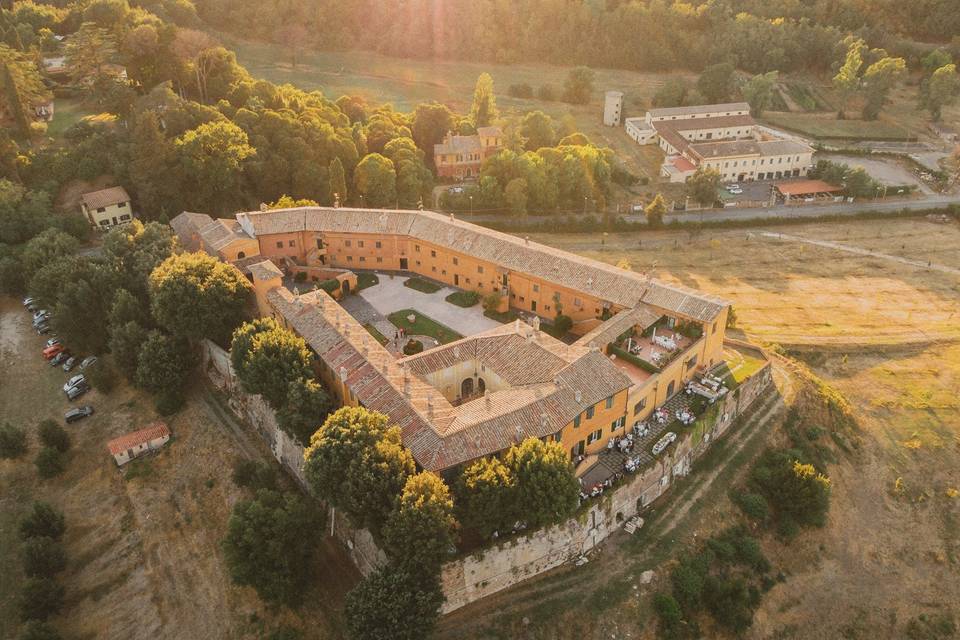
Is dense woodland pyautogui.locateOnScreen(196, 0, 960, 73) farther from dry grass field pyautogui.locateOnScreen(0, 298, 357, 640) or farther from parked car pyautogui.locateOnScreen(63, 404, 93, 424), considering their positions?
dry grass field pyautogui.locateOnScreen(0, 298, 357, 640)

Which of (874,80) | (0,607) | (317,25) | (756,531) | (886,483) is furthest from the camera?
(317,25)

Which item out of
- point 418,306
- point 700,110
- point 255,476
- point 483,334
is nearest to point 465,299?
point 418,306

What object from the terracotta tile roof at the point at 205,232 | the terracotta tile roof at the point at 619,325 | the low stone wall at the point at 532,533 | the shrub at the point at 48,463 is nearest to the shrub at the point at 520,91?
the terracotta tile roof at the point at 205,232

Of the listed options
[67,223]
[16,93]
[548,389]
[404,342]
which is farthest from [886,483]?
[16,93]

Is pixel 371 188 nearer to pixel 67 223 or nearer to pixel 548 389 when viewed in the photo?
pixel 67 223

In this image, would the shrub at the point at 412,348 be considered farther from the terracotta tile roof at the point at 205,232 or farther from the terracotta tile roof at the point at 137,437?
the terracotta tile roof at the point at 205,232
